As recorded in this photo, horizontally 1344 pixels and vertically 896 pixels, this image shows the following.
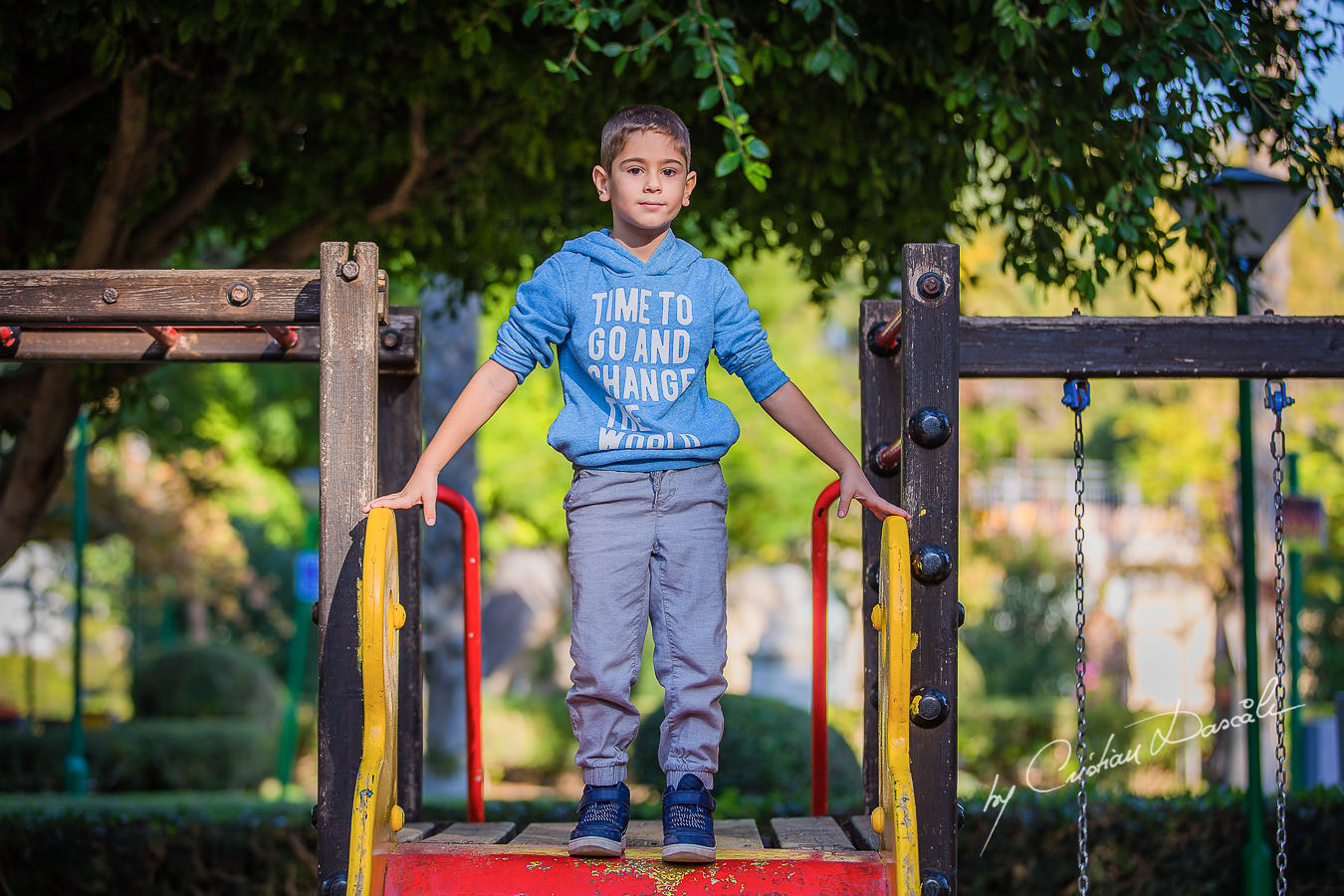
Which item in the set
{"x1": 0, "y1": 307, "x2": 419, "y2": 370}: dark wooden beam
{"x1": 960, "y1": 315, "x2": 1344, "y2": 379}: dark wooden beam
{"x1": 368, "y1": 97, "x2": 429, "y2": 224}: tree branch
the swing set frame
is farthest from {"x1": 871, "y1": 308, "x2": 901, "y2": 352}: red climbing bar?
{"x1": 368, "y1": 97, "x2": 429, "y2": 224}: tree branch

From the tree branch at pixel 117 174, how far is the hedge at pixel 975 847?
2.64 m

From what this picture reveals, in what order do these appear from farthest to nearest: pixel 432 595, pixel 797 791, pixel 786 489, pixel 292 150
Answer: pixel 786 489
pixel 432 595
pixel 797 791
pixel 292 150

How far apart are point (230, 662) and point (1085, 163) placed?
13.2 meters

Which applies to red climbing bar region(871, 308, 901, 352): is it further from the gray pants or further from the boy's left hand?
the gray pants

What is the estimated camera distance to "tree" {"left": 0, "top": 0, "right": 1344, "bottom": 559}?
3.76 meters

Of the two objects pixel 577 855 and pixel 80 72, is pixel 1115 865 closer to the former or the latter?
pixel 577 855

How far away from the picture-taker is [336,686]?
2871 mm

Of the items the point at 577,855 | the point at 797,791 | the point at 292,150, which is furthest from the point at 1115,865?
the point at 292,150

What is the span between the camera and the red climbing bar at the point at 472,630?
338 cm

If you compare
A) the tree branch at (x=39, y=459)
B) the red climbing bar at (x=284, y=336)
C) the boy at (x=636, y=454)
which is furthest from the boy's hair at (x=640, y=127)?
the tree branch at (x=39, y=459)

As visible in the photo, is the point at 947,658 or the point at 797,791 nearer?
the point at 947,658

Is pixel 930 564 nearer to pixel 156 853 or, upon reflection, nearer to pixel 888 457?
pixel 888 457

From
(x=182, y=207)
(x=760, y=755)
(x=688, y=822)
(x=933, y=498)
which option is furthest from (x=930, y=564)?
(x=760, y=755)

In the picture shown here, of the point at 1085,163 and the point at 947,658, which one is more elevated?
the point at 1085,163
